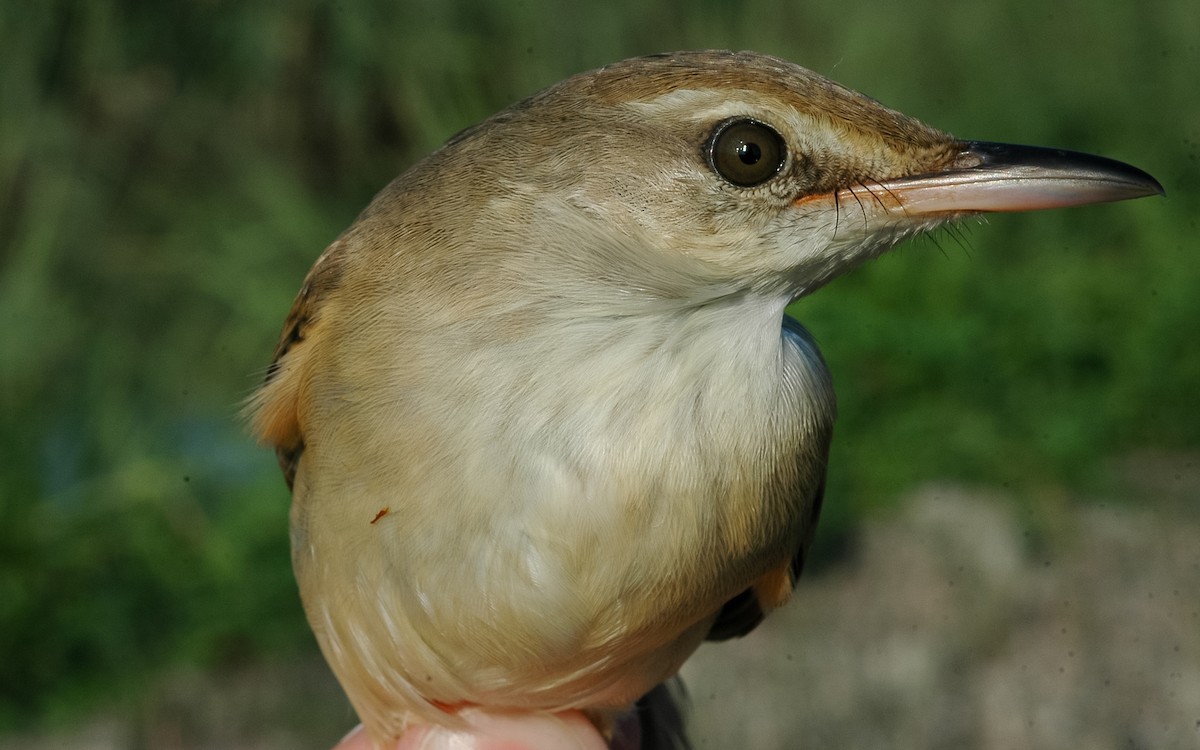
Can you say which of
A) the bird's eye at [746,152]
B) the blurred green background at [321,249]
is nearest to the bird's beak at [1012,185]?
the bird's eye at [746,152]

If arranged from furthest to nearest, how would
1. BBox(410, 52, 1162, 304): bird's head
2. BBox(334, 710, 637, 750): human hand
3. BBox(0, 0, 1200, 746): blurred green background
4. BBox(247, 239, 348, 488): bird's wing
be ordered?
BBox(0, 0, 1200, 746): blurred green background < BBox(334, 710, 637, 750): human hand < BBox(247, 239, 348, 488): bird's wing < BBox(410, 52, 1162, 304): bird's head

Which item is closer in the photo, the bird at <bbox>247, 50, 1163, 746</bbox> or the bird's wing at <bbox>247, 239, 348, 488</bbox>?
the bird at <bbox>247, 50, 1163, 746</bbox>

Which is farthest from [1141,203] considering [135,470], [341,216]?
[135,470]

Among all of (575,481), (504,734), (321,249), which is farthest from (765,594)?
(321,249)

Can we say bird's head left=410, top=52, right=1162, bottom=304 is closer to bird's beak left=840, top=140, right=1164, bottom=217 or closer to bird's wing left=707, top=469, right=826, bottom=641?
bird's beak left=840, top=140, right=1164, bottom=217

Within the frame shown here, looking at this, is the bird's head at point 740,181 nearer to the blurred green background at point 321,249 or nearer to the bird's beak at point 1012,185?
the bird's beak at point 1012,185

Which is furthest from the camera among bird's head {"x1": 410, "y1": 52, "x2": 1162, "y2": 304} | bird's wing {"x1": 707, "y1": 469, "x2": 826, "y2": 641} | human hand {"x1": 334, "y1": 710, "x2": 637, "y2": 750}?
human hand {"x1": 334, "y1": 710, "x2": 637, "y2": 750}

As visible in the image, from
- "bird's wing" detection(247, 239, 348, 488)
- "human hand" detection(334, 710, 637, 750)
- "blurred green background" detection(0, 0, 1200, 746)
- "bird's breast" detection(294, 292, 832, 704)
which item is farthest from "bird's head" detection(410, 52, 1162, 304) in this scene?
"blurred green background" detection(0, 0, 1200, 746)

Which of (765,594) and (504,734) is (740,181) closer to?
(765,594)
